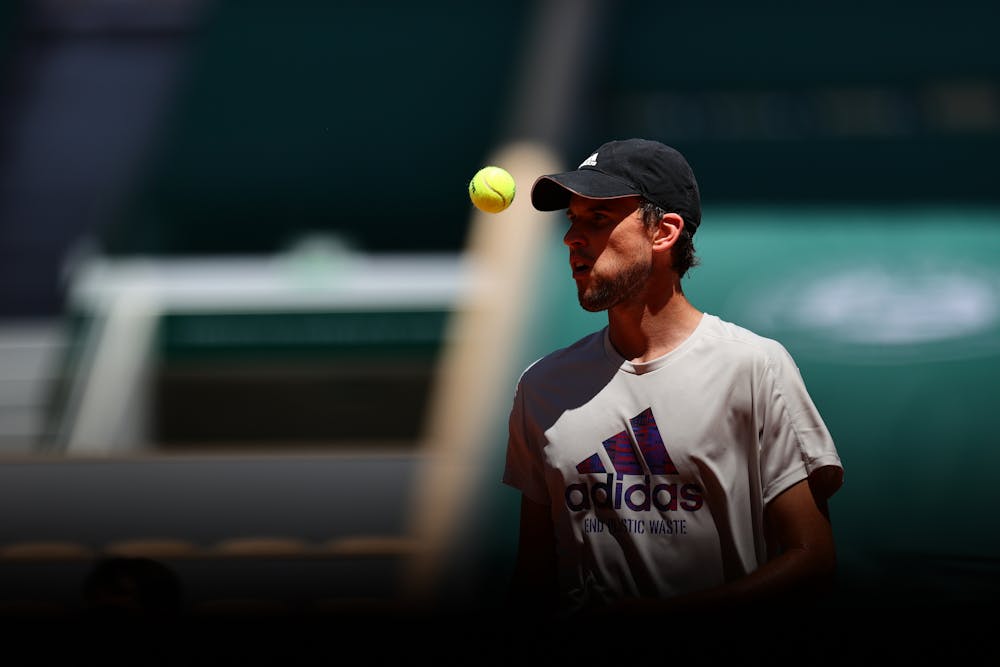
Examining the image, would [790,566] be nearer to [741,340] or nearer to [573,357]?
[741,340]

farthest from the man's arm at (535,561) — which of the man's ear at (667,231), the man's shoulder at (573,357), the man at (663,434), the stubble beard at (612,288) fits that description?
the man's ear at (667,231)

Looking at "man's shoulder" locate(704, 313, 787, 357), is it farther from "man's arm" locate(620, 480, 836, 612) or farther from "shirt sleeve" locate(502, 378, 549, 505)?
"shirt sleeve" locate(502, 378, 549, 505)

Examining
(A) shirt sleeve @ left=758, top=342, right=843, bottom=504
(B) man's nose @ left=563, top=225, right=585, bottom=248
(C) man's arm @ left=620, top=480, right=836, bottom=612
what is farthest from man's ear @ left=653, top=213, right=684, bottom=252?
(C) man's arm @ left=620, top=480, right=836, bottom=612

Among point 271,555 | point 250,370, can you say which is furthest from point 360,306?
point 271,555

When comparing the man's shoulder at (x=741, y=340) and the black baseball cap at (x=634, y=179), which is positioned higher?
the black baseball cap at (x=634, y=179)

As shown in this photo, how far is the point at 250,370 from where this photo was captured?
9375 millimetres

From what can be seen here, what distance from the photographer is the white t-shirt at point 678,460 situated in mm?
1729

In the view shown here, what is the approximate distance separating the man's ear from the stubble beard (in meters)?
0.03

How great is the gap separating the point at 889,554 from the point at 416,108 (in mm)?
5555

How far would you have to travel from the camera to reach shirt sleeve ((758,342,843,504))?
1.71m

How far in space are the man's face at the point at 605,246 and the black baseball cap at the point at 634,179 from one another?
0.03 m

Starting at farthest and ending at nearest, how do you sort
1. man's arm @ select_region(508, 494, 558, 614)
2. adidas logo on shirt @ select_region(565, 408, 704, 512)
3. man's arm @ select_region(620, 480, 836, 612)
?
man's arm @ select_region(508, 494, 558, 614) < adidas logo on shirt @ select_region(565, 408, 704, 512) < man's arm @ select_region(620, 480, 836, 612)

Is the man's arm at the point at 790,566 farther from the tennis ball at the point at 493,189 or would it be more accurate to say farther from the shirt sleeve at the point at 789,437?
the tennis ball at the point at 493,189

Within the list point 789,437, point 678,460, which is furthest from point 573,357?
point 789,437
